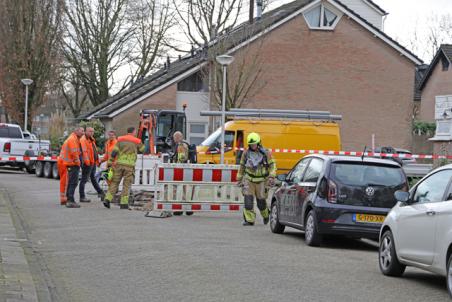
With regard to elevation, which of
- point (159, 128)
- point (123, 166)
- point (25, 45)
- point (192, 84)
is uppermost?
point (25, 45)

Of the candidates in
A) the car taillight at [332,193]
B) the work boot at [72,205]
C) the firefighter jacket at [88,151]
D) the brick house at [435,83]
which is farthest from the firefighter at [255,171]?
the brick house at [435,83]

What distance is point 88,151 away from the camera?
22125 millimetres

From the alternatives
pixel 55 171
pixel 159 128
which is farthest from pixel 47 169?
pixel 159 128

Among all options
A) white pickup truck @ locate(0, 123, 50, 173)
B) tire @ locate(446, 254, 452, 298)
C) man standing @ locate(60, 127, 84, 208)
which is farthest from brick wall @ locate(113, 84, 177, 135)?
tire @ locate(446, 254, 452, 298)

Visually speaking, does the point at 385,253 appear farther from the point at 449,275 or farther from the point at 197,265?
→ the point at 197,265

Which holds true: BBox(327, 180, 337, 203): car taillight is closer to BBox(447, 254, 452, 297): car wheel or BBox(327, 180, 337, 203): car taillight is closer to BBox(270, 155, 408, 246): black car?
BBox(270, 155, 408, 246): black car

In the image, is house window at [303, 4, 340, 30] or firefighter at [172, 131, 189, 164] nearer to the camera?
firefighter at [172, 131, 189, 164]

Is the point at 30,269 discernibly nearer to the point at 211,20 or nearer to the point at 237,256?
the point at 237,256

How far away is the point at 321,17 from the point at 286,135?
45.6 feet

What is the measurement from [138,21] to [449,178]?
5023 centimetres

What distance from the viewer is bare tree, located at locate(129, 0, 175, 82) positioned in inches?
2280

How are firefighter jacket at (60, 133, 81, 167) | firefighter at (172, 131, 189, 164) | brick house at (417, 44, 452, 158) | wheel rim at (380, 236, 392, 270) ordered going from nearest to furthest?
wheel rim at (380, 236, 392, 270), firefighter jacket at (60, 133, 81, 167), firefighter at (172, 131, 189, 164), brick house at (417, 44, 452, 158)

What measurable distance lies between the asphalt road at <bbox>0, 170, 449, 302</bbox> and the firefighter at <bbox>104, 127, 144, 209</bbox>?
2.74m

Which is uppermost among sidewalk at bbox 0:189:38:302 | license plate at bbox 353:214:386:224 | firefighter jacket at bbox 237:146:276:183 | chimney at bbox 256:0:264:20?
chimney at bbox 256:0:264:20
